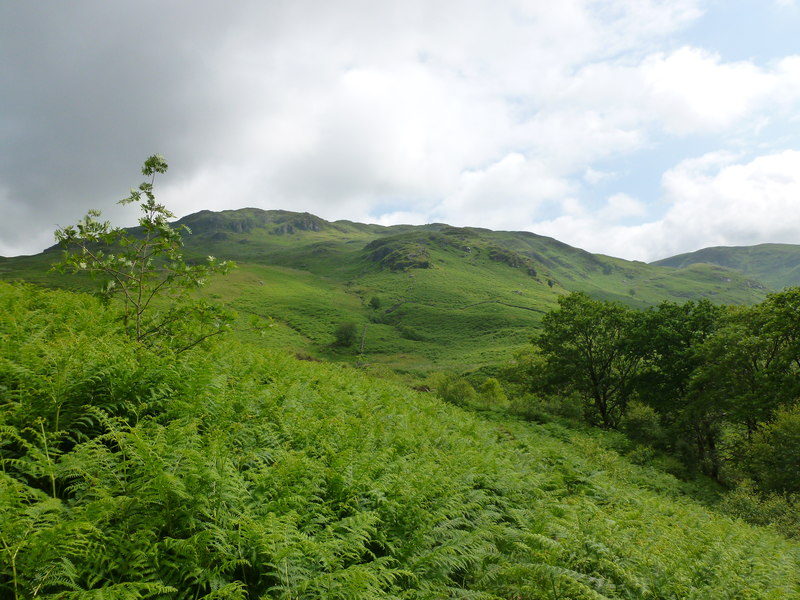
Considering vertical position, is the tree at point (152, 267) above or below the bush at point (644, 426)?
above

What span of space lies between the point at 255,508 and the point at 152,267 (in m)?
5.93

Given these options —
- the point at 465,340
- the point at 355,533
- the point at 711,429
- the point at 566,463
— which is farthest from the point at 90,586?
the point at 465,340

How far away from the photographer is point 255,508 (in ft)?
16.0

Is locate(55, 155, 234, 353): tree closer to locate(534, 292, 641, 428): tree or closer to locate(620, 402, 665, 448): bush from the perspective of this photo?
locate(620, 402, 665, 448): bush

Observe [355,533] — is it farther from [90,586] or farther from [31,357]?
[31,357]

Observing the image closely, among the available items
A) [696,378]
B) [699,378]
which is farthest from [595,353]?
[699,378]

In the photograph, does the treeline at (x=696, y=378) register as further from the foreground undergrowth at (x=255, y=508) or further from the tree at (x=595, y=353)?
the foreground undergrowth at (x=255, y=508)

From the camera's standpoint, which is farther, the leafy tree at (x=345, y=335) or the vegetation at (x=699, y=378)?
the leafy tree at (x=345, y=335)

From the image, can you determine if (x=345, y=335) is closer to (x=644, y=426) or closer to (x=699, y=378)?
(x=644, y=426)

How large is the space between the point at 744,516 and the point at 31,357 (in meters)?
23.6

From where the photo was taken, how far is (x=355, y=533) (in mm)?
4891

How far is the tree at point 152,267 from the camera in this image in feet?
24.8

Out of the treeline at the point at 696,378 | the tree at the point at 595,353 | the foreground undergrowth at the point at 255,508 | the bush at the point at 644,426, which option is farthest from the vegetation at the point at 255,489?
the tree at the point at 595,353

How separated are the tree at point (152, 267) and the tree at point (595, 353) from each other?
31.7 m
